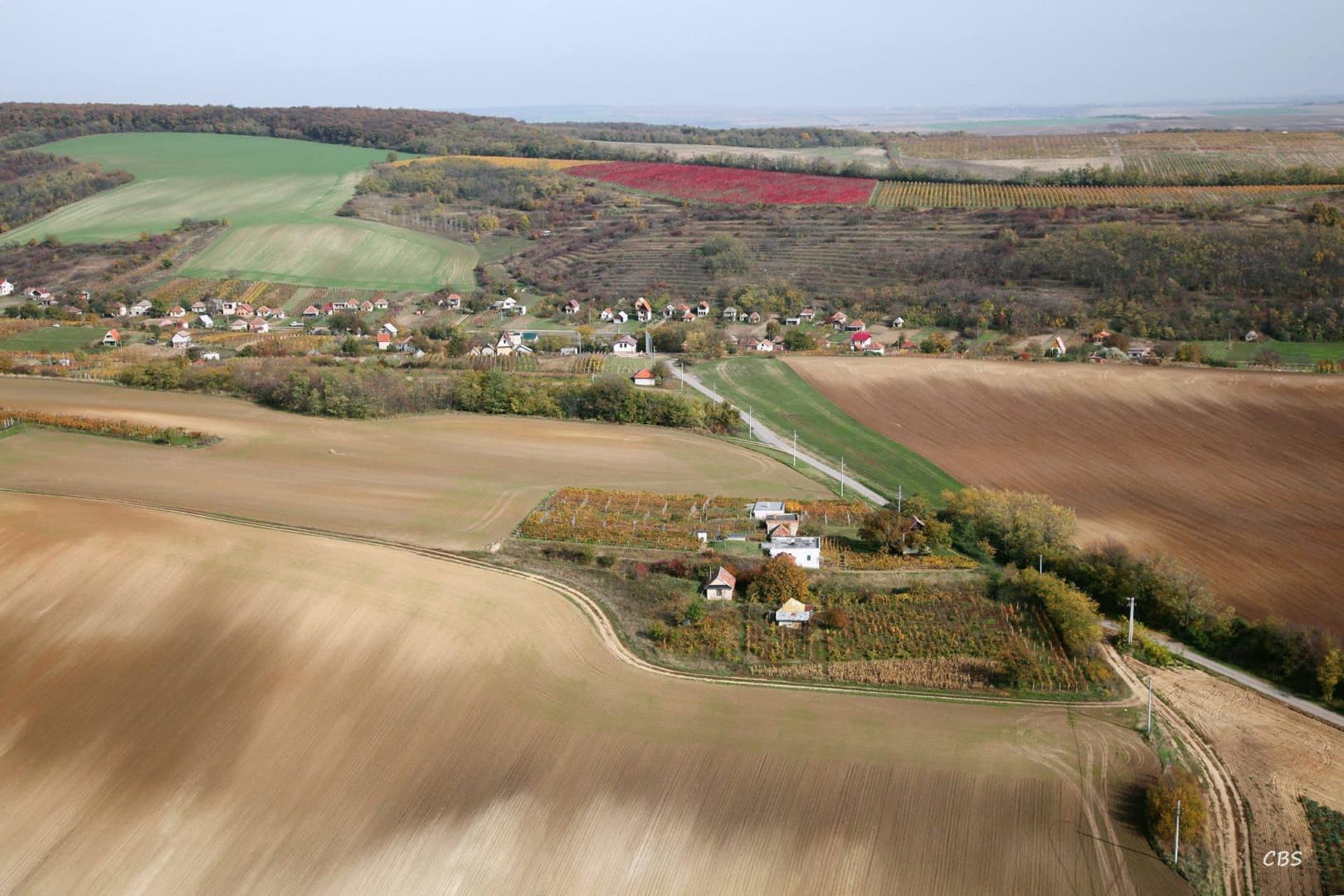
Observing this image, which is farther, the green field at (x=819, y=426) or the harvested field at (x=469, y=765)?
the green field at (x=819, y=426)

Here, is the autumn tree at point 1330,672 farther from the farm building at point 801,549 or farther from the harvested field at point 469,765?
the farm building at point 801,549

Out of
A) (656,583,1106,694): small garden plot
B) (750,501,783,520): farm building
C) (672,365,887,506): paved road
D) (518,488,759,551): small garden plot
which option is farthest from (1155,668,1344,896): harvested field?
(518,488,759,551): small garden plot

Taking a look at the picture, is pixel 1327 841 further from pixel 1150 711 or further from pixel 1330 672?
pixel 1330 672

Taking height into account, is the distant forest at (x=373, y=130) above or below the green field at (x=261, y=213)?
above

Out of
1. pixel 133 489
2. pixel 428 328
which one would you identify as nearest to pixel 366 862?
pixel 133 489

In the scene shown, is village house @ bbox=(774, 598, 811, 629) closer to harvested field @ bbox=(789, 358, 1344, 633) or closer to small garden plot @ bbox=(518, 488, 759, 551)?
small garden plot @ bbox=(518, 488, 759, 551)

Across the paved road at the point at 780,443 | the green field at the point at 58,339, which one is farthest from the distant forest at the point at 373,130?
the paved road at the point at 780,443

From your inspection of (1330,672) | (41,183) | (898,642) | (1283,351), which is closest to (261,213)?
(41,183)
